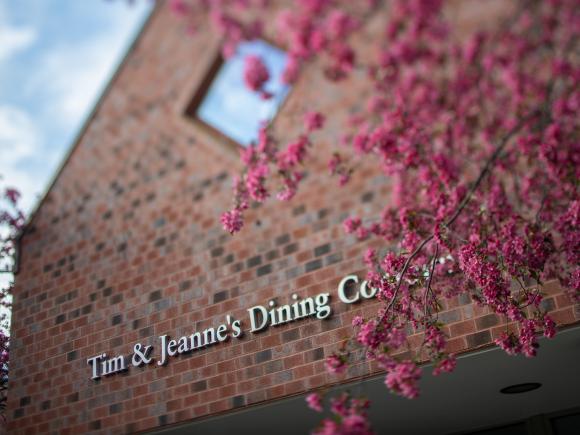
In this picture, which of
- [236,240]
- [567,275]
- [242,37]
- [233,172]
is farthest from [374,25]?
[242,37]

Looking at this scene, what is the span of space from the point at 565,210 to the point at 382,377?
2084 millimetres

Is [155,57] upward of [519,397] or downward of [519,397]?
upward

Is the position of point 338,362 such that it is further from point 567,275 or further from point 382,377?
point 567,275

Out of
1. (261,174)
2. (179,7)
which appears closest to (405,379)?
(261,174)

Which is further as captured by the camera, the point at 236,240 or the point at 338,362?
the point at 236,240

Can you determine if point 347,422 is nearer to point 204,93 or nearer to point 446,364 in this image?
point 446,364

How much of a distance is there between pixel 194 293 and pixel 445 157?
3.05 metres

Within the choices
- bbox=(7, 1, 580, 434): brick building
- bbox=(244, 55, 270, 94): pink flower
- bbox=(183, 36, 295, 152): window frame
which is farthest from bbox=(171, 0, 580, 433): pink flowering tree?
bbox=(183, 36, 295, 152): window frame

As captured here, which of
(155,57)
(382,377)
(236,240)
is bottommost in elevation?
(382,377)

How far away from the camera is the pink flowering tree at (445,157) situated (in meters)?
4.36

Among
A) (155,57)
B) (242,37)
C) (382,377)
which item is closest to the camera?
(242,37)

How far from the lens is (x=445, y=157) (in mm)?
5926

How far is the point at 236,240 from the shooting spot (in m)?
7.57

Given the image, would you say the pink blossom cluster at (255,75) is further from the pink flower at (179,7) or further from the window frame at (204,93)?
the window frame at (204,93)
